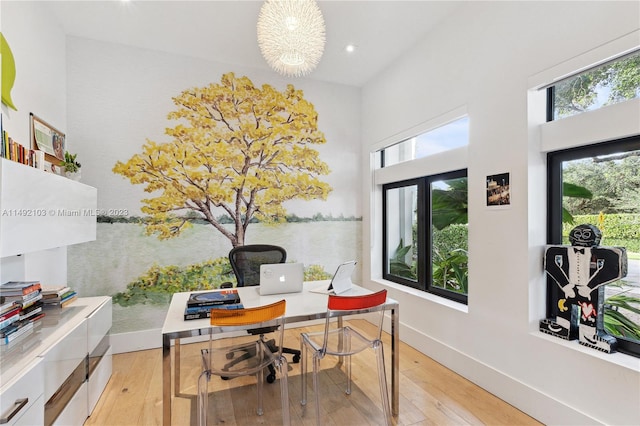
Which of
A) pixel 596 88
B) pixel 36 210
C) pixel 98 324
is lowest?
pixel 98 324

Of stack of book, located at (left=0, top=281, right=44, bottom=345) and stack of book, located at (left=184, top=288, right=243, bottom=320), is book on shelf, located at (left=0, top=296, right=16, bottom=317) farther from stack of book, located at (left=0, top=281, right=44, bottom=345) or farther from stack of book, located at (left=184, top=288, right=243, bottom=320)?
stack of book, located at (left=184, top=288, right=243, bottom=320)

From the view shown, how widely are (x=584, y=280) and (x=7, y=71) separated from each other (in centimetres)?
399

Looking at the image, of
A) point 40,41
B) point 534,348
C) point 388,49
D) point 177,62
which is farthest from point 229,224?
point 534,348

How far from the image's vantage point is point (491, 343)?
8.08 feet

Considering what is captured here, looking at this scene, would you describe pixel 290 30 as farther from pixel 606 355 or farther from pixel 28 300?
pixel 606 355

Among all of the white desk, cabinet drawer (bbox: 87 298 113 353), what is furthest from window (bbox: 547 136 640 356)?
cabinet drawer (bbox: 87 298 113 353)

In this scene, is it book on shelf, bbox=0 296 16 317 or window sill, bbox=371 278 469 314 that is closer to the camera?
book on shelf, bbox=0 296 16 317

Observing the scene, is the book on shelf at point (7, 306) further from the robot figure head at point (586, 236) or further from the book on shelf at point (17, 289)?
the robot figure head at point (586, 236)

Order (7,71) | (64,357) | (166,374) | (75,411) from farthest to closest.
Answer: (7,71), (75,411), (64,357), (166,374)

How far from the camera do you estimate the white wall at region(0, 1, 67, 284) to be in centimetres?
219

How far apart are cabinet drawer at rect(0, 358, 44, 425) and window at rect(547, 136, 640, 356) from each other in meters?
3.12

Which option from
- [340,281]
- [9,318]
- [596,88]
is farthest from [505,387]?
[9,318]

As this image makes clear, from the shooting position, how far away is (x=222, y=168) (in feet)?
12.0

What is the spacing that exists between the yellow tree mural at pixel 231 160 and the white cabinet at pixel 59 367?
4.15 feet
